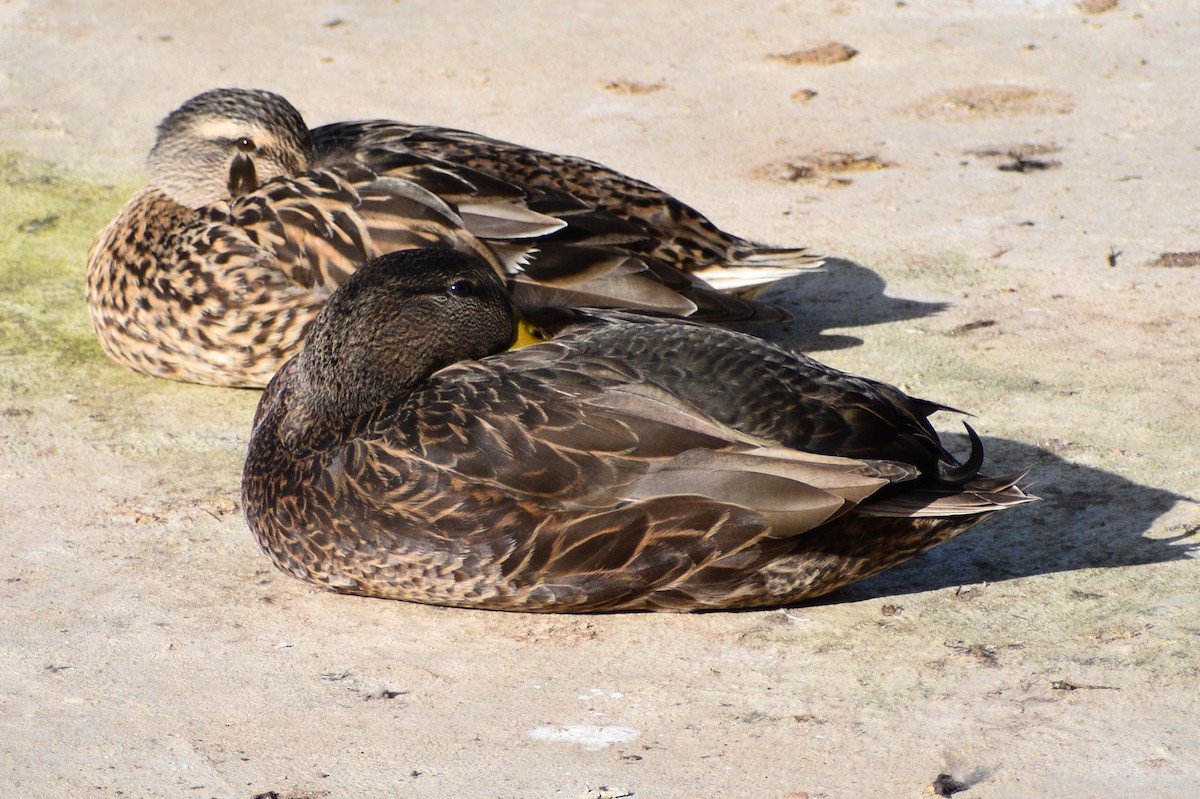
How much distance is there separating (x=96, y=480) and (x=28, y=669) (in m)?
1.23

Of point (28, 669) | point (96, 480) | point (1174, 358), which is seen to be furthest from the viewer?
point (1174, 358)

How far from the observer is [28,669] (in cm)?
406

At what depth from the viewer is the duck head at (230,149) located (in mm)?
6160

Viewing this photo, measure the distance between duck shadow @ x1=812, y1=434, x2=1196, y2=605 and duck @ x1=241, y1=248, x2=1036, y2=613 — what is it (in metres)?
0.25

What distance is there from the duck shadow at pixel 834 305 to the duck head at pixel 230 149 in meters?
1.96

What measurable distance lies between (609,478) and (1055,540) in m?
1.46

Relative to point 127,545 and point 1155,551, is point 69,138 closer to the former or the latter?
point 127,545

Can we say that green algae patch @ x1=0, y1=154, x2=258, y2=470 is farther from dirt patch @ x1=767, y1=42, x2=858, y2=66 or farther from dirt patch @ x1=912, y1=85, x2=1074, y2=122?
dirt patch @ x1=912, y1=85, x2=1074, y2=122

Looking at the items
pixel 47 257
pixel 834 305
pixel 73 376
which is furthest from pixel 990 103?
pixel 73 376

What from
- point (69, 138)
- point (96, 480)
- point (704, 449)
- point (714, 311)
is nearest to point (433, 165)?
point (714, 311)

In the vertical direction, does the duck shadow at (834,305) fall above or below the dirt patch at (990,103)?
below

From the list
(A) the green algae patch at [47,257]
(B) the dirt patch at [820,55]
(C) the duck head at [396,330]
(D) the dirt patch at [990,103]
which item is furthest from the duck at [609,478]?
(B) the dirt patch at [820,55]

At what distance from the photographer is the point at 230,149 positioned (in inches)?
245

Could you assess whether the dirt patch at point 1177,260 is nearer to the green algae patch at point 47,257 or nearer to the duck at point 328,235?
the duck at point 328,235
